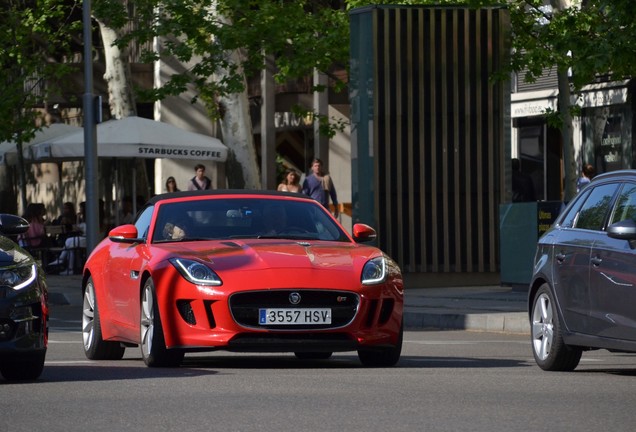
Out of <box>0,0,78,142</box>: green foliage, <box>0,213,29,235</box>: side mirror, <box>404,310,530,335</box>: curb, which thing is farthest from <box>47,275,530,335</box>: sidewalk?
<box>0,0,78,142</box>: green foliage

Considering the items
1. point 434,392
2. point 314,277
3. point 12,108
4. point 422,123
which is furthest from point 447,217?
point 434,392

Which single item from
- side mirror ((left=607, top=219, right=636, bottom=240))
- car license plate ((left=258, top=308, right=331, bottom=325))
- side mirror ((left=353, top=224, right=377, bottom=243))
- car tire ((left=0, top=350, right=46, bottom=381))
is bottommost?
car tire ((left=0, top=350, right=46, bottom=381))

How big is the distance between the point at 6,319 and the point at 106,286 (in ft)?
10.1

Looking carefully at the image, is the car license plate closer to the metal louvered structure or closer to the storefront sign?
the metal louvered structure

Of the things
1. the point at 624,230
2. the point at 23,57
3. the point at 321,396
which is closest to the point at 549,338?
the point at 624,230

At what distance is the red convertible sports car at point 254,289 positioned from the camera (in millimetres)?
13078

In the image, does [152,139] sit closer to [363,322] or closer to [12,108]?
[12,108]

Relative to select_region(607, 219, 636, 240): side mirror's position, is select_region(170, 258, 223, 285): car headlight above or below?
below

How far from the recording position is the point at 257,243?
13.7 metres

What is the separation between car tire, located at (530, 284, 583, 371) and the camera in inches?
520

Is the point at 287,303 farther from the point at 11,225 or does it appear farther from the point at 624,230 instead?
the point at 624,230

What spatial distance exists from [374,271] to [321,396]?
274 centimetres

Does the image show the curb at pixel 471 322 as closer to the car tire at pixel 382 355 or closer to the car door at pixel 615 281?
the car tire at pixel 382 355

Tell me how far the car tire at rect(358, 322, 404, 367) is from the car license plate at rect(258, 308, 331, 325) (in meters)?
0.55
